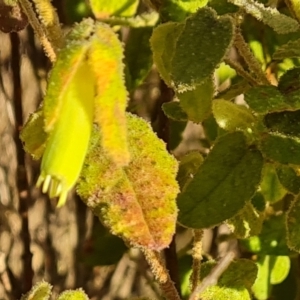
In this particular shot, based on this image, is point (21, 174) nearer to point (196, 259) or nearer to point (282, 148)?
point (196, 259)

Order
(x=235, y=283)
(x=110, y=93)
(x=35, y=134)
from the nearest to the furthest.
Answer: (x=110, y=93), (x=35, y=134), (x=235, y=283)

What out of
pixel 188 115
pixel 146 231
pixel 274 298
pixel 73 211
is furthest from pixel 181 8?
pixel 274 298

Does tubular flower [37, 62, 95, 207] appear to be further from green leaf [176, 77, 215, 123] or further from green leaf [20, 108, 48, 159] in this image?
green leaf [176, 77, 215, 123]

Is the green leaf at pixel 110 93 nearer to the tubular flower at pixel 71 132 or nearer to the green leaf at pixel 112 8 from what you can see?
the tubular flower at pixel 71 132

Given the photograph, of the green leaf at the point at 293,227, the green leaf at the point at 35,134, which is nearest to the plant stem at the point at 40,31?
the green leaf at the point at 35,134

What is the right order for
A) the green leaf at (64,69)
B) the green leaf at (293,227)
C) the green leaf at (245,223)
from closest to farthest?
the green leaf at (64,69) < the green leaf at (293,227) < the green leaf at (245,223)

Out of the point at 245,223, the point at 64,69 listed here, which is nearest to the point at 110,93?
the point at 64,69
